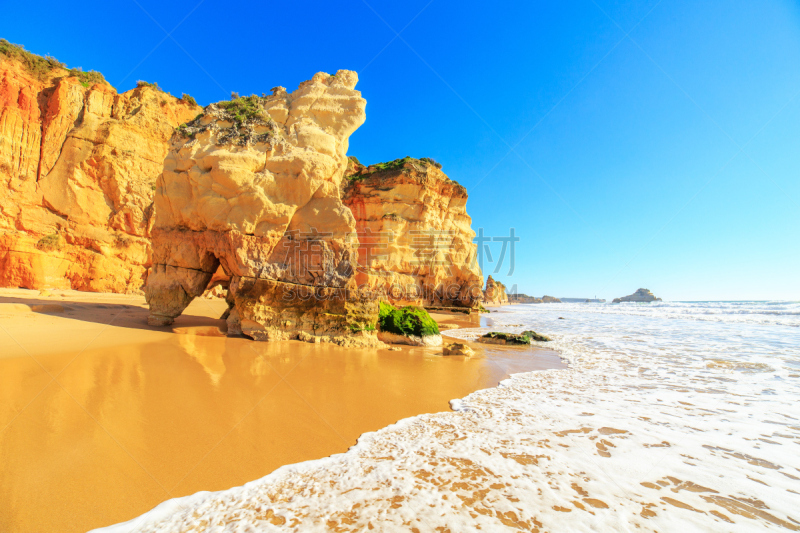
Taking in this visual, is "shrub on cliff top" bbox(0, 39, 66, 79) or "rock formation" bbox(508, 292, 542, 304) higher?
"shrub on cliff top" bbox(0, 39, 66, 79)

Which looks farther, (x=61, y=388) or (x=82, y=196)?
(x=82, y=196)

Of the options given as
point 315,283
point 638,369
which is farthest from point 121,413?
point 638,369

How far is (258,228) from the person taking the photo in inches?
305

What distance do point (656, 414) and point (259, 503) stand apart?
4390 mm

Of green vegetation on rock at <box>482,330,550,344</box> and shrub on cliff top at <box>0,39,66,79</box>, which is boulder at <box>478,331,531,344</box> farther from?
shrub on cliff top at <box>0,39,66,79</box>

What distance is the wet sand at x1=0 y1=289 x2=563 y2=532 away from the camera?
204 cm

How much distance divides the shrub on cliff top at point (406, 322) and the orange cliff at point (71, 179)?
14.4m

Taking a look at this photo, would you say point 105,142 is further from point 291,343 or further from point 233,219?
point 291,343

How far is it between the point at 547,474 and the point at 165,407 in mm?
3634

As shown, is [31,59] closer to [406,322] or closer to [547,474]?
[406,322]

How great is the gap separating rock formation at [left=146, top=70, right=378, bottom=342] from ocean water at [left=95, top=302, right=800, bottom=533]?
494 centimetres

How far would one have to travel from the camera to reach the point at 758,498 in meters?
2.30

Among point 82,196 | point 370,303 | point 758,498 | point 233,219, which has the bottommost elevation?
point 758,498

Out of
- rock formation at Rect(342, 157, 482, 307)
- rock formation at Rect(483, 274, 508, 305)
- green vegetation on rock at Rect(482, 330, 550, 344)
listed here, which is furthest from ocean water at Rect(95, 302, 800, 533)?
rock formation at Rect(483, 274, 508, 305)
